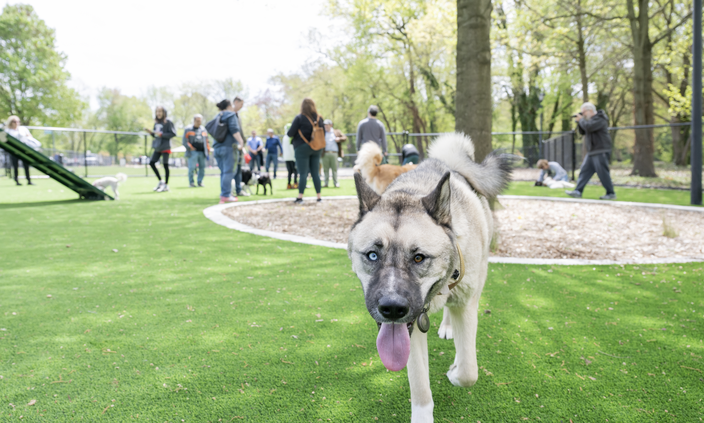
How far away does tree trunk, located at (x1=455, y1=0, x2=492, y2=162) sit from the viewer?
251 inches

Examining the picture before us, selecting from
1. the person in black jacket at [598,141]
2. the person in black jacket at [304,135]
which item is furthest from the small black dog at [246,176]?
the person in black jacket at [598,141]

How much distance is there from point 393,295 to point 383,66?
1468 inches

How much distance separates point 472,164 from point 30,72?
1731 inches

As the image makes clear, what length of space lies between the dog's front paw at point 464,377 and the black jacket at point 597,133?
10.8 metres

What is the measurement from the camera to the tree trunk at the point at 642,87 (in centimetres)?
1627

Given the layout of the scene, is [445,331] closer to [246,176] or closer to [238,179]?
[238,179]

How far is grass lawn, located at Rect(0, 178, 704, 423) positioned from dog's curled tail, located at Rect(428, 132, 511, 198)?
1.15 meters

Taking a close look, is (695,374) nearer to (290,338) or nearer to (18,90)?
(290,338)

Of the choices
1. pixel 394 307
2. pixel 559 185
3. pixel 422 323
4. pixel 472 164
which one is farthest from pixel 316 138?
pixel 559 185

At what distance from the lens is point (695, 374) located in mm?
2586

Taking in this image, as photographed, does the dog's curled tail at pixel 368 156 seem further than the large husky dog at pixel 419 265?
Yes

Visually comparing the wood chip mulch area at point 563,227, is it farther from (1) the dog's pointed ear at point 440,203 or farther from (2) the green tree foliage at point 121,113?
(2) the green tree foliage at point 121,113

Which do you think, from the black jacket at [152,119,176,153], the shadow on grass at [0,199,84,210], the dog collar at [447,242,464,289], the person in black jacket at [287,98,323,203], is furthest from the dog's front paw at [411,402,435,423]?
the black jacket at [152,119,176,153]

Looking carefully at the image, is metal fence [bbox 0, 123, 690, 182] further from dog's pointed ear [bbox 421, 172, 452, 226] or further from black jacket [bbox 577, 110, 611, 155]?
dog's pointed ear [bbox 421, 172, 452, 226]
